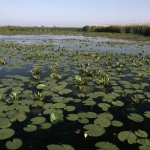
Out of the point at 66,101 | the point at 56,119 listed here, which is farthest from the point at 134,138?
the point at 66,101

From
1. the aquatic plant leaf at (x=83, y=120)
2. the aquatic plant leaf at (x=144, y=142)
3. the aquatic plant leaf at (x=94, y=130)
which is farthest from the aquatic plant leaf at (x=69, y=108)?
the aquatic plant leaf at (x=144, y=142)

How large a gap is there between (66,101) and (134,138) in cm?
164

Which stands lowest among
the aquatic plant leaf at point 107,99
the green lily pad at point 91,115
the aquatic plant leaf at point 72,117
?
the aquatic plant leaf at point 72,117

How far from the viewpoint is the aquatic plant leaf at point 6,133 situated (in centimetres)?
248

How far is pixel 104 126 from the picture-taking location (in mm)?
2777

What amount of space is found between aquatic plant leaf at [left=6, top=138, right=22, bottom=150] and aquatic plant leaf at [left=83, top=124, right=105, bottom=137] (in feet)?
3.13

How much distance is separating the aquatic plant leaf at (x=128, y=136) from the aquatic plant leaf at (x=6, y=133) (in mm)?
1572

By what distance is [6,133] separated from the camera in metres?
2.57

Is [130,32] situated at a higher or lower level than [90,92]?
higher

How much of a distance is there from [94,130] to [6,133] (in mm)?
1304

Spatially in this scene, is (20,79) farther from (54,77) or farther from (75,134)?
(75,134)

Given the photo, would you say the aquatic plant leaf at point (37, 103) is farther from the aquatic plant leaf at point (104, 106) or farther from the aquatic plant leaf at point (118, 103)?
the aquatic plant leaf at point (118, 103)

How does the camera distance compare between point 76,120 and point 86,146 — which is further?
point 76,120

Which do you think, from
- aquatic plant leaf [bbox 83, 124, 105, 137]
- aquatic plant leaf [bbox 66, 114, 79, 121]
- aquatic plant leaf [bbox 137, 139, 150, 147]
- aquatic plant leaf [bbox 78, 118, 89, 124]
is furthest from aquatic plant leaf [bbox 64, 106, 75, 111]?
aquatic plant leaf [bbox 137, 139, 150, 147]
